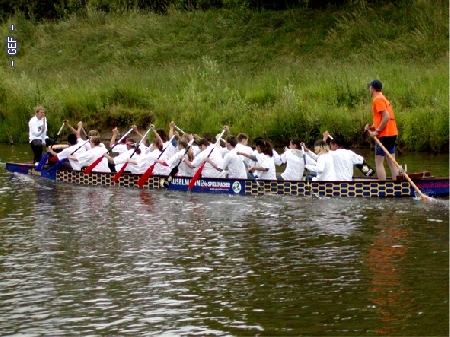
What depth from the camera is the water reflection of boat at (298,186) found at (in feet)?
69.4

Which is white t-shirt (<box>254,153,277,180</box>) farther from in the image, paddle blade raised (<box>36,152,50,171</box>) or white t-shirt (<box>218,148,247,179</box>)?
paddle blade raised (<box>36,152,50,171</box>)

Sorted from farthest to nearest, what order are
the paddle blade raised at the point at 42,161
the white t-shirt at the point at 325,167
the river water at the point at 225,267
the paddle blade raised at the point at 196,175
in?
the paddle blade raised at the point at 42,161, the paddle blade raised at the point at 196,175, the white t-shirt at the point at 325,167, the river water at the point at 225,267

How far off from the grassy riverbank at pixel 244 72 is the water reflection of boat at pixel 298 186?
9.32 meters

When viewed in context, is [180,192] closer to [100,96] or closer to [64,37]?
[100,96]

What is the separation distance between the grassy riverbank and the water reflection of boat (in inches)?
367

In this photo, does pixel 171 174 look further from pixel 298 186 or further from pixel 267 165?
pixel 298 186

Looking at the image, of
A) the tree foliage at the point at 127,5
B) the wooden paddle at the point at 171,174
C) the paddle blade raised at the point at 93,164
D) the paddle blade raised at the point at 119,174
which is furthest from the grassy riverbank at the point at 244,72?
the wooden paddle at the point at 171,174

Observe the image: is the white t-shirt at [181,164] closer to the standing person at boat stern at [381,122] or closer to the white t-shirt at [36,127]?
the standing person at boat stern at [381,122]

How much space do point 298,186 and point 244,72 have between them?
20811 mm

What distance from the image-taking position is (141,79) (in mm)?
41719

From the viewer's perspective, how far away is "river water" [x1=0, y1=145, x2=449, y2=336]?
502 inches

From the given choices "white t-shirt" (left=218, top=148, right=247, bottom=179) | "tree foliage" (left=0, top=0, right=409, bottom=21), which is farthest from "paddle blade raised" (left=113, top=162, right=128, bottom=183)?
"tree foliage" (left=0, top=0, right=409, bottom=21)

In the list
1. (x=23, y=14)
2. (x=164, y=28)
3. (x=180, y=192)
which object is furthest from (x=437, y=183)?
(x=23, y=14)

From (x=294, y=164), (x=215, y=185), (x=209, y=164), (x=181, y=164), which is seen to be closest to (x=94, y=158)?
(x=181, y=164)
